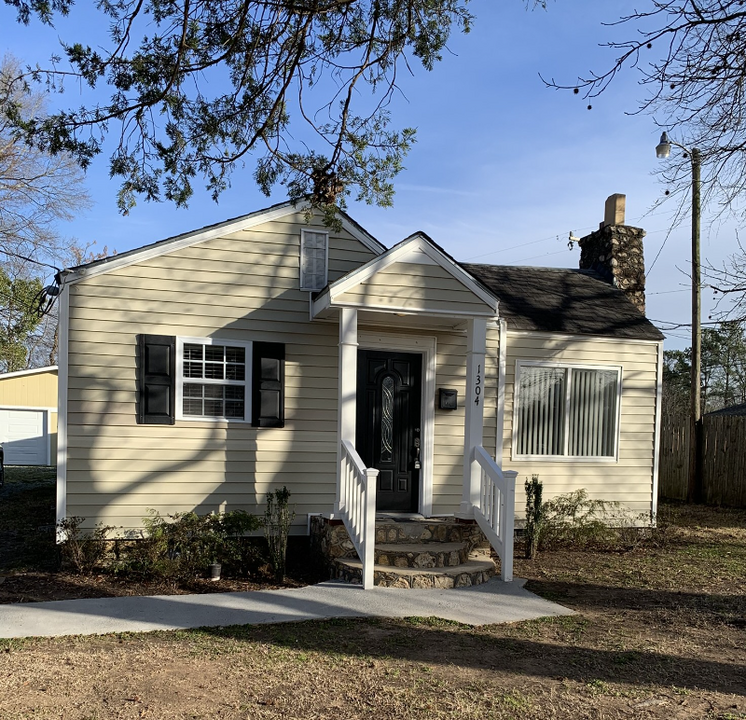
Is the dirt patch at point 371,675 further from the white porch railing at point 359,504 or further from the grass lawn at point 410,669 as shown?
the white porch railing at point 359,504

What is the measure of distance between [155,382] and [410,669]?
4696mm

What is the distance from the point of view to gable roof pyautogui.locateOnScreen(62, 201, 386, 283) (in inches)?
309

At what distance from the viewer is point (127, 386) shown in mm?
8008

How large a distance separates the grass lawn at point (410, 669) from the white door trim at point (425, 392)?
2584 mm

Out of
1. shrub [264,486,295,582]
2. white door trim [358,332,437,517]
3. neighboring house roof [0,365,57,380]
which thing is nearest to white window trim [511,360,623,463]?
white door trim [358,332,437,517]

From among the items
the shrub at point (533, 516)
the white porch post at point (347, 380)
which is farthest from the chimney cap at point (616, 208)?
the white porch post at point (347, 380)

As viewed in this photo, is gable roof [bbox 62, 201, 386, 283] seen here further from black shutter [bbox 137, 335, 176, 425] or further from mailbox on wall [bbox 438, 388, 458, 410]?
mailbox on wall [bbox 438, 388, 458, 410]

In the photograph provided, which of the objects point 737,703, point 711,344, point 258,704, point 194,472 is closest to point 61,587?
point 194,472

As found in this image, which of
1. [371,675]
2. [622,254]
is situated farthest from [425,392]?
[622,254]

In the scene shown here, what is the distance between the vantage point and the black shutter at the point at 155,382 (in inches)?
314

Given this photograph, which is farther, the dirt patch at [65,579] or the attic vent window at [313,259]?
the attic vent window at [313,259]

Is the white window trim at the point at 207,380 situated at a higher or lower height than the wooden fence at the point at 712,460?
higher

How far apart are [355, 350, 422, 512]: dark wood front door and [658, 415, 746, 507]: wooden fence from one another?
25.8 feet

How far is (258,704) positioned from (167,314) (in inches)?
204
